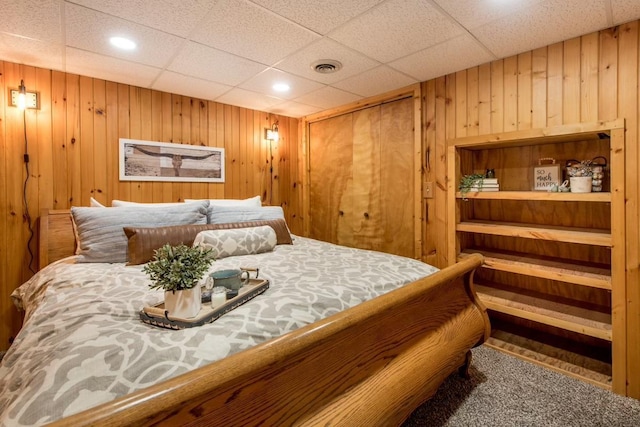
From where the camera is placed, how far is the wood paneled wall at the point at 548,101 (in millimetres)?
1868

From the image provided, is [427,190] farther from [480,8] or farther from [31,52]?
[31,52]

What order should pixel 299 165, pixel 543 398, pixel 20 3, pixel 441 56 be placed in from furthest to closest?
pixel 299 165 < pixel 441 56 < pixel 543 398 < pixel 20 3

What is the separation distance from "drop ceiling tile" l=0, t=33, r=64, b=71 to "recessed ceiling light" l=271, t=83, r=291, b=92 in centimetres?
159

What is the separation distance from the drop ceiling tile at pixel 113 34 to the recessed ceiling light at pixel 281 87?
0.95 metres

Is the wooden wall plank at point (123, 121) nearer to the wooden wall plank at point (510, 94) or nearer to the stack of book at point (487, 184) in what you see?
the stack of book at point (487, 184)

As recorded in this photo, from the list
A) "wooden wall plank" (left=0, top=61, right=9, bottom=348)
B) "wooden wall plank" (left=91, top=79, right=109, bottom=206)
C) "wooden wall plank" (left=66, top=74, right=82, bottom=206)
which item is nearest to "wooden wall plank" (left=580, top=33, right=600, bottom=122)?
"wooden wall plank" (left=91, top=79, right=109, bottom=206)

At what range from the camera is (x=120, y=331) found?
991mm

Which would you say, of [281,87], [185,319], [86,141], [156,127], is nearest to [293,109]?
[281,87]

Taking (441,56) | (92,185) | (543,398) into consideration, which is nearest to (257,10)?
(441,56)

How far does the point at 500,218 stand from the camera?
2.72 metres

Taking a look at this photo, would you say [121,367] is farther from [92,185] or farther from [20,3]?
[92,185]

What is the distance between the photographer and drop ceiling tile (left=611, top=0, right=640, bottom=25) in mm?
1693

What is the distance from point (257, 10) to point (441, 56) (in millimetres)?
1424

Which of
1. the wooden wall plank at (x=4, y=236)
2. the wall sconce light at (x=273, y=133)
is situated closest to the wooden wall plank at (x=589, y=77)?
the wall sconce light at (x=273, y=133)
